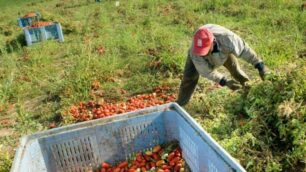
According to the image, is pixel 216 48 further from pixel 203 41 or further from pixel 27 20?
pixel 27 20

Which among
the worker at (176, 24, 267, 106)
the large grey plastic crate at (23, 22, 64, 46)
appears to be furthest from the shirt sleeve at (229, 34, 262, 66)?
the large grey plastic crate at (23, 22, 64, 46)

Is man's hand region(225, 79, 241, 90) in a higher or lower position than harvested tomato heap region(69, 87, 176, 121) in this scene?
higher

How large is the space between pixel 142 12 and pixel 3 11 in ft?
17.9

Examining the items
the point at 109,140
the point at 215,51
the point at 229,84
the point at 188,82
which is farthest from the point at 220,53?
the point at 109,140

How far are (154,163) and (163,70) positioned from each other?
8.26ft

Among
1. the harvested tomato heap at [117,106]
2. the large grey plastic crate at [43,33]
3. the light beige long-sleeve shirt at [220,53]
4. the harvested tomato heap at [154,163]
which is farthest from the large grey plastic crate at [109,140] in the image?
the large grey plastic crate at [43,33]

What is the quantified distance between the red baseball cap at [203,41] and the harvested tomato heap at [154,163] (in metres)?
0.94

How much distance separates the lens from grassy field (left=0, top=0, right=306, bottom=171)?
11.9 ft

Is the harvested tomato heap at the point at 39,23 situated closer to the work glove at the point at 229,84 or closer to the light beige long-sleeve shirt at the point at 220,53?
the light beige long-sleeve shirt at the point at 220,53

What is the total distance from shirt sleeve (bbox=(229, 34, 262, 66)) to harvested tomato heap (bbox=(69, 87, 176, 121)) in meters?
1.21

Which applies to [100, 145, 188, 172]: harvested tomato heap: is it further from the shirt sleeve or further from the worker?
the shirt sleeve

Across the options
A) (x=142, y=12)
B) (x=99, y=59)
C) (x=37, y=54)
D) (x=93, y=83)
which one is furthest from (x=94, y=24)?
(x=93, y=83)

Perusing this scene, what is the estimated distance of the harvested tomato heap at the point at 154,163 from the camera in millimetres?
3708

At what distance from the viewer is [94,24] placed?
31.3 feet
